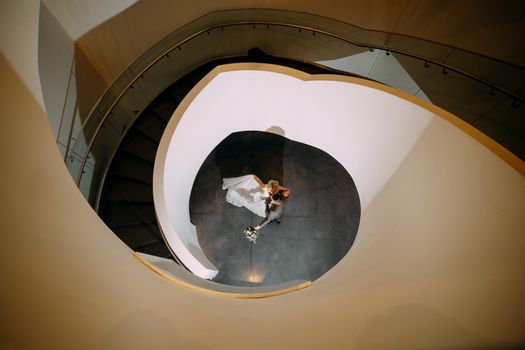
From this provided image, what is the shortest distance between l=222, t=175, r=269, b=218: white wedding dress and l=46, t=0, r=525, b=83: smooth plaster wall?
3745 millimetres

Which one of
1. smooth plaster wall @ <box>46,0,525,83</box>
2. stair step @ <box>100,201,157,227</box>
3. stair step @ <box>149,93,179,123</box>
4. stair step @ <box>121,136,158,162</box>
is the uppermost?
smooth plaster wall @ <box>46,0,525,83</box>

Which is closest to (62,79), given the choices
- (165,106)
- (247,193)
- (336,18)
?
(165,106)

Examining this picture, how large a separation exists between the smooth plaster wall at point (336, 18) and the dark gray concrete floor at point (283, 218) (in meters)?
2.96

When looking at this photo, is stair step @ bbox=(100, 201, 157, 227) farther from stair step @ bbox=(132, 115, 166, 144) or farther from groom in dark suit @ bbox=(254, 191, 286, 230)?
groom in dark suit @ bbox=(254, 191, 286, 230)

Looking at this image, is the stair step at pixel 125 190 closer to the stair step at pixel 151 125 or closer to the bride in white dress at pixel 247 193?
the stair step at pixel 151 125

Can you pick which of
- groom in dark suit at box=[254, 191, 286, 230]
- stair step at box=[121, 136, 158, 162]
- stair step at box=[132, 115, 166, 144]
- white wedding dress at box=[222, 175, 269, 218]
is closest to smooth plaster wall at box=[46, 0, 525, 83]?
stair step at box=[132, 115, 166, 144]

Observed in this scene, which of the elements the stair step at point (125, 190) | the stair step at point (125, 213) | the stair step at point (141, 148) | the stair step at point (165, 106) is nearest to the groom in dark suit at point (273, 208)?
the stair step at point (125, 213)

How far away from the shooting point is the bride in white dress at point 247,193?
20.5 feet

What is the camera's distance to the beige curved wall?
2049mm

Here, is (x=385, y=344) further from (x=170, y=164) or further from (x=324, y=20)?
(x=324, y=20)

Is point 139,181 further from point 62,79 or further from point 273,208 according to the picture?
point 273,208

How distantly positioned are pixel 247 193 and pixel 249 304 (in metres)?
3.14

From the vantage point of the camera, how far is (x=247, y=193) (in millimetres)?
6340

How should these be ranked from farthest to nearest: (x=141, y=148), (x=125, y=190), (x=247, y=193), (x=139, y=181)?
(x=247, y=193) < (x=141, y=148) < (x=139, y=181) < (x=125, y=190)
